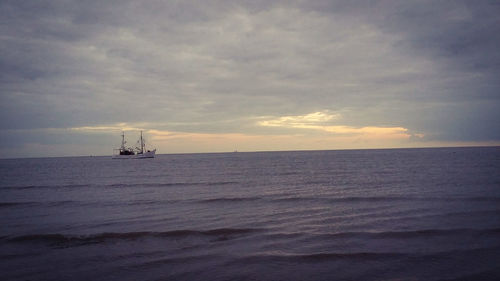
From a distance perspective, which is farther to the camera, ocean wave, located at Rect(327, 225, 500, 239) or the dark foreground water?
ocean wave, located at Rect(327, 225, 500, 239)

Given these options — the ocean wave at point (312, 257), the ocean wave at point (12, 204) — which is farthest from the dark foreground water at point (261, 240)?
the ocean wave at point (12, 204)

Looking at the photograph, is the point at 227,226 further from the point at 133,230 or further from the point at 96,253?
the point at 96,253

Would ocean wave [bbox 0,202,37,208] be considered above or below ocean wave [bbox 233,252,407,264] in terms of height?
below

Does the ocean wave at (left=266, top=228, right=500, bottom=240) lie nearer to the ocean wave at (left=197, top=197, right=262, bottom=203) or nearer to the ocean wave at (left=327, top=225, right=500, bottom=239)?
the ocean wave at (left=327, top=225, right=500, bottom=239)

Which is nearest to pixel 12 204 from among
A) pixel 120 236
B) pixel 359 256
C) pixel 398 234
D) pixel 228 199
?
pixel 120 236

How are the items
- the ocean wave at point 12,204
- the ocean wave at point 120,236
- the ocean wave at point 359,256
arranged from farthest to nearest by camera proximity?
1. the ocean wave at point 12,204
2. the ocean wave at point 120,236
3. the ocean wave at point 359,256

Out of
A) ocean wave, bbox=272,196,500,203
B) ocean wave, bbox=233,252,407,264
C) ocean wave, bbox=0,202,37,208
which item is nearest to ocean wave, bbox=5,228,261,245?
ocean wave, bbox=233,252,407,264

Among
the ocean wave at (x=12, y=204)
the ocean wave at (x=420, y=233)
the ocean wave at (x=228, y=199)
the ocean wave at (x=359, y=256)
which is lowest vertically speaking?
the ocean wave at (x=228, y=199)

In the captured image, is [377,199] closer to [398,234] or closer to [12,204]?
[398,234]

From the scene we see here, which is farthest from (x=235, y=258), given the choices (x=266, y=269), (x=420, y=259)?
(x=420, y=259)

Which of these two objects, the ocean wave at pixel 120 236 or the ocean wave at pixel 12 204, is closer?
the ocean wave at pixel 120 236

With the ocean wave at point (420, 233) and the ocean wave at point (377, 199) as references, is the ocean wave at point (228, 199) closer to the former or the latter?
the ocean wave at point (377, 199)

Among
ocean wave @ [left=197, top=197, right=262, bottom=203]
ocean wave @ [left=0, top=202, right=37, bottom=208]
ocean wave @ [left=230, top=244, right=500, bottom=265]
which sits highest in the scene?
ocean wave @ [left=230, top=244, right=500, bottom=265]

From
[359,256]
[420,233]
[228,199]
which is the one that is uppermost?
[359,256]
